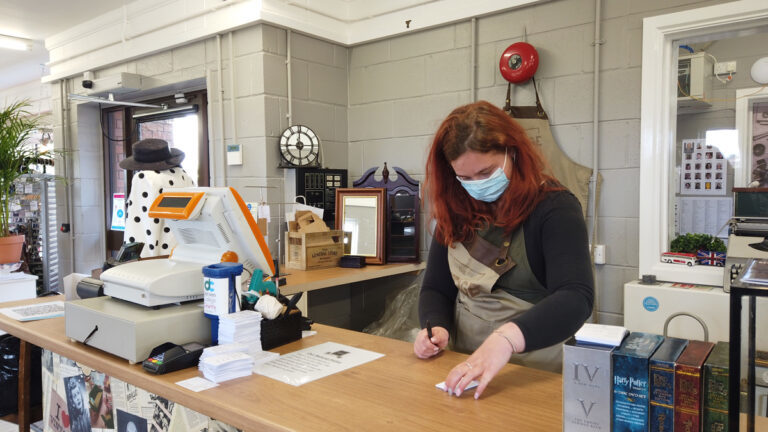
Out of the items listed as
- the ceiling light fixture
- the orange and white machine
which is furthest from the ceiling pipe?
the ceiling light fixture

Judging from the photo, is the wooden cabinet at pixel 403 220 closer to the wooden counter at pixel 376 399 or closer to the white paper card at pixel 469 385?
the wooden counter at pixel 376 399

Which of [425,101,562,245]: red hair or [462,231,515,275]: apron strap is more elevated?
[425,101,562,245]: red hair

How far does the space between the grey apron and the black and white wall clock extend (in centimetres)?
209

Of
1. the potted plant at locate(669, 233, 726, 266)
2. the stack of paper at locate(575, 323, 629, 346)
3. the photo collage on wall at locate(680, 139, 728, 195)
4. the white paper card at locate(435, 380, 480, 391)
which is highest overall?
the photo collage on wall at locate(680, 139, 728, 195)

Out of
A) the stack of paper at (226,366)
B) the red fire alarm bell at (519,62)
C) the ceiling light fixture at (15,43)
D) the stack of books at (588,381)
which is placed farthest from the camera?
the ceiling light fixture at (15,43)

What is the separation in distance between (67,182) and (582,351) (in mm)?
5606

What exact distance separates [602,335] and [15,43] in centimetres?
605

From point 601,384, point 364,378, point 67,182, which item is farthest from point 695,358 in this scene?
point 67,182

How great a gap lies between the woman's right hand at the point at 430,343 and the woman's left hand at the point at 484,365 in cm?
26

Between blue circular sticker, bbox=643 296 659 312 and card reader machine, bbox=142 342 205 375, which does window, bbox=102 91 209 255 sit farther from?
blue circular sticker, bbox=643 296 659 312

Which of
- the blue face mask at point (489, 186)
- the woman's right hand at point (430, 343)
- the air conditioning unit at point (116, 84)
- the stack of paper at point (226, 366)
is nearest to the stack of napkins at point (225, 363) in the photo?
the stack of paper at point (226, 366)

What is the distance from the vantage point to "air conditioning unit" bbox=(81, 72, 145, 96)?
435 cm

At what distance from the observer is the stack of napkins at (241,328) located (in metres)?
1.54

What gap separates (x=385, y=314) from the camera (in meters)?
3.76
